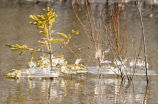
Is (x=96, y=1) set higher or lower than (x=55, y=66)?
higher

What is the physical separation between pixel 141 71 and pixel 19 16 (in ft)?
30.2

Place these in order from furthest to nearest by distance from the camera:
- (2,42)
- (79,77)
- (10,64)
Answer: (2,42) < (10,64) < (79,77)

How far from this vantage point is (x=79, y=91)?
20.6 feet

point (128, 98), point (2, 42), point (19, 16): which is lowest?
point (128, 98)

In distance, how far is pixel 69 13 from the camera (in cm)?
1747

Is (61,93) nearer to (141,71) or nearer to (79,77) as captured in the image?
(79,77)

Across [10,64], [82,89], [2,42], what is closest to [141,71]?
[82,89]

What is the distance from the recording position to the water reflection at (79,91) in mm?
5766

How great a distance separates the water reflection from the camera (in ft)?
18.9

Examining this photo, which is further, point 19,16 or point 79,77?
point 19,16

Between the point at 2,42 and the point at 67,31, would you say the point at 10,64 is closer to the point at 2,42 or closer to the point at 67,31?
the point at 2,42

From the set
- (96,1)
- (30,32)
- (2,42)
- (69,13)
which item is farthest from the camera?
(96,1)

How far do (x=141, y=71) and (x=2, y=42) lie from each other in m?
3.96

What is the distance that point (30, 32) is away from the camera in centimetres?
1224
